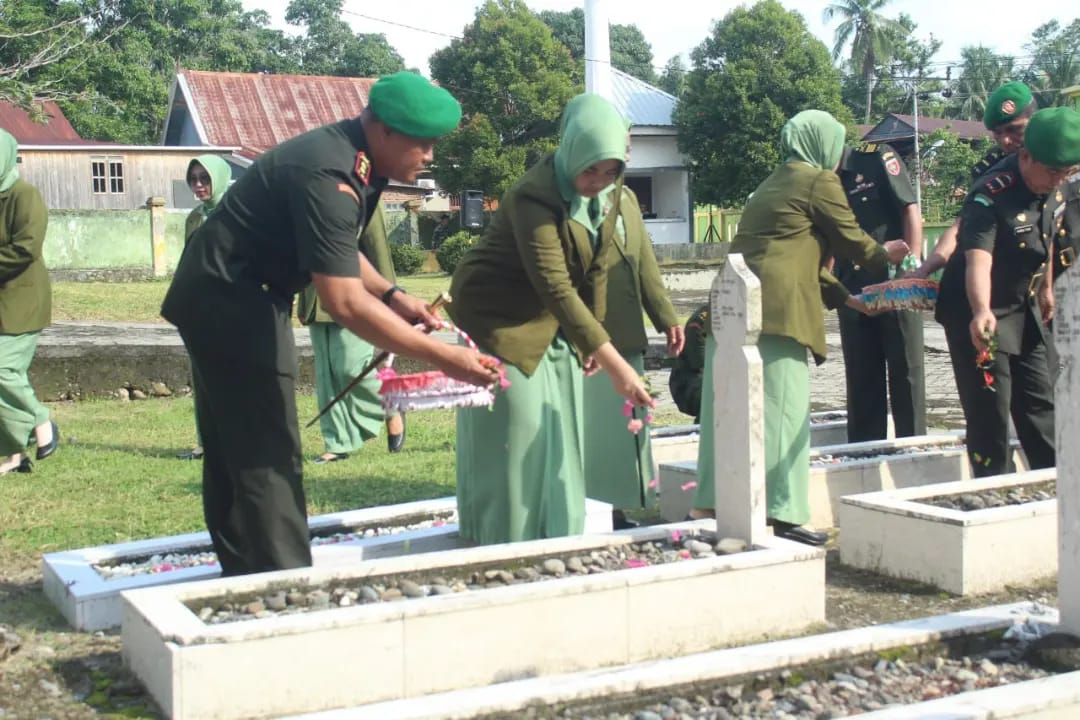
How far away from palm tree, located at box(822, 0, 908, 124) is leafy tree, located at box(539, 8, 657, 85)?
10.4 m

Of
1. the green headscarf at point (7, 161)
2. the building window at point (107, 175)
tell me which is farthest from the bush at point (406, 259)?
the green headscarf at point (7, 161)

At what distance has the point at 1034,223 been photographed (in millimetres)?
5938

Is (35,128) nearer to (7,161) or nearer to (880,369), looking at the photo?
(7,161)

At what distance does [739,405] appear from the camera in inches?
186

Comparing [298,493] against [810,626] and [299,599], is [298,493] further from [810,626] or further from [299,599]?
[810,626]

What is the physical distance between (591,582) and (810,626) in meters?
0.96

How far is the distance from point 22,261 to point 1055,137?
5.39m

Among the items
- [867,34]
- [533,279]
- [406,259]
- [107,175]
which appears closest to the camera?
[533,279]

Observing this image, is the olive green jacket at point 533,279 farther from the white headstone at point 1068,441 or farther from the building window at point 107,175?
the building window at point 107,175

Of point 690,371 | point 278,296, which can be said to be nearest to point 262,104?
point 690,371

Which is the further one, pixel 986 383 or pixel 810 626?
pixel 986 383

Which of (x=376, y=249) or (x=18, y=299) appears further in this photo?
(x=376, y=249)

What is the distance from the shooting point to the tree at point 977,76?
7131 centimetres

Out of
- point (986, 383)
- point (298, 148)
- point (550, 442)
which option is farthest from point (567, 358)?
point (986, 383)
